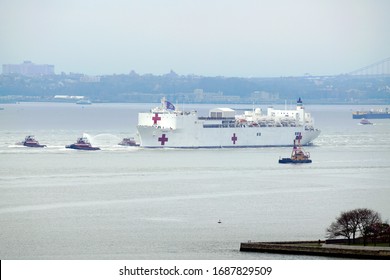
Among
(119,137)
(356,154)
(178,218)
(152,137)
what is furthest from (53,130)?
(178,218)

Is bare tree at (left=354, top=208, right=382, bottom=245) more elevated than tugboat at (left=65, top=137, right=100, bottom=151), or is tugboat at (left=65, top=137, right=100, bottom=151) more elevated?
bare tree at (left=354, top=208, right=382, bottom=245)

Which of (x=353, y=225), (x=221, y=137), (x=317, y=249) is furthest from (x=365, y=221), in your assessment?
(x=221, y=137)

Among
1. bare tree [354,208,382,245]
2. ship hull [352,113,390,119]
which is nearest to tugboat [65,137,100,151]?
bare tree [354,208,382,245]

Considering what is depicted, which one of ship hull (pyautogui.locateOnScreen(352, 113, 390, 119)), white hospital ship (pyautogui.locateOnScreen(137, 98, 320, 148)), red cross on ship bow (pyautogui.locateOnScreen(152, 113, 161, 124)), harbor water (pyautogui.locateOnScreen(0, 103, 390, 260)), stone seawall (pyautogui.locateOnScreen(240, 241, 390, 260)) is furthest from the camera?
ship hull (pyautogui.locateOnScreen(352, 113, 390, 119))

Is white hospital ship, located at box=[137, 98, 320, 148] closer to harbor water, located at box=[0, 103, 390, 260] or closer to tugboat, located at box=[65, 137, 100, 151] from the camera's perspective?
harbor water, located at box=[0, 103, 390, 260]

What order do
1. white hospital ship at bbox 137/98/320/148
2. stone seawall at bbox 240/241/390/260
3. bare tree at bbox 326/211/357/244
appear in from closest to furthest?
stone seawall at bbox 240/241/390/260, bare tree at bbox 326/211/357/244, white hospital ship at bbox 137/98/320/148

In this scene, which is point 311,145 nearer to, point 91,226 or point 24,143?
point 24,143

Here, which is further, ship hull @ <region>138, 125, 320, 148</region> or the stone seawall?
ship hull @ <region>138, 125, 320, 148</region>
